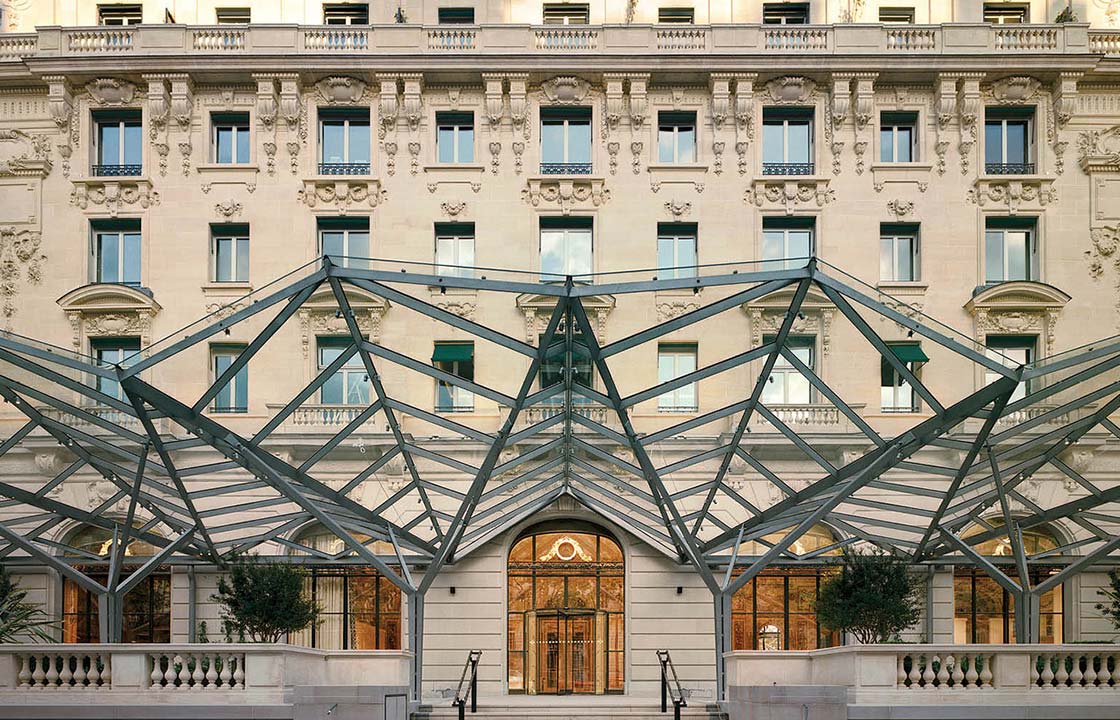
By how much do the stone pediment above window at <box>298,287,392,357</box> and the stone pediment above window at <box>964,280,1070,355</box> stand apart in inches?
580

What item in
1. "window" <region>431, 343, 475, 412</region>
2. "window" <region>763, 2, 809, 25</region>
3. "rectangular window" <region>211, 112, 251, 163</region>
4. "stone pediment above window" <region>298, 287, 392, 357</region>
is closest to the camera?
"window" <region>431, 343, 475, 412</region>

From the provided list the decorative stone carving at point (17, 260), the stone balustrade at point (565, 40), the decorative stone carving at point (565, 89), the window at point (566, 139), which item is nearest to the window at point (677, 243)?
the window at point (566, 139)

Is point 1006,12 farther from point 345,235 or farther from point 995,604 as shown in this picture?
point 345,235

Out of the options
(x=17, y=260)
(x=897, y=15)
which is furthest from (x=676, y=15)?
(x=17, y=260)

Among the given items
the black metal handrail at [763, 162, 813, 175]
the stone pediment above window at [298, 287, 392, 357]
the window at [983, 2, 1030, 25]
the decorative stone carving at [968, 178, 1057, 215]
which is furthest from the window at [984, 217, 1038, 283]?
the stone pediment above window at [298, 287, 392, 357]

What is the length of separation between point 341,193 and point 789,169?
11.4 m

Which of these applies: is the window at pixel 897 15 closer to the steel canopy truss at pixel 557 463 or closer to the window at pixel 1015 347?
the steel canopy truss at pixel 557 463

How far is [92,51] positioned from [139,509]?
1149 centimetres

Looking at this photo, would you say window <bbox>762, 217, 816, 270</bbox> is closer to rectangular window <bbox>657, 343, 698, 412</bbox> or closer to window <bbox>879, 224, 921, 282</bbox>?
window <bbox>879, 224, 921, 282</bbox>

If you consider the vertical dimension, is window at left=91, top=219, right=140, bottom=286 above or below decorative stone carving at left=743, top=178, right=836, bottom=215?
below

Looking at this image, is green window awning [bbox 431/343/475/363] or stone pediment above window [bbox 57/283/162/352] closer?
green window awning [bbox 431/343/475/363]

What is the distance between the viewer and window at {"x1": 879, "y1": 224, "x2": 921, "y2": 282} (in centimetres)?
3481

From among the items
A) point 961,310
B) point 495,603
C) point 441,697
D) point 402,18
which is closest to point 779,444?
Answer: point 961,310

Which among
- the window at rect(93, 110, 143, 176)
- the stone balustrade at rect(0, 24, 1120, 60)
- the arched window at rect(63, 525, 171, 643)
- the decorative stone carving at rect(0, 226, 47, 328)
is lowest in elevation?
the arched window at rect(63, 525, 171, 643)
